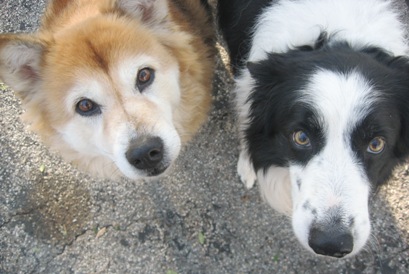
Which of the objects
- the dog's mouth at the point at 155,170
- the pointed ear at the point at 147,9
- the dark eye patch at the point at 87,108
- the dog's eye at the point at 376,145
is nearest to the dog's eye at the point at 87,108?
the dark eye patch at the point at 87,108

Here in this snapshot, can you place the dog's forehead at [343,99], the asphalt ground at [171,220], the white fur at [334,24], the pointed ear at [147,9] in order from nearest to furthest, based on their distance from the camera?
the dog's forehead at [343,99] → the white fur at [334,24] → the pointed ear at [147,9] → the asphalt ground at [171,220]

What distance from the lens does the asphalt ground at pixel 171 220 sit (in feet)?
10.5

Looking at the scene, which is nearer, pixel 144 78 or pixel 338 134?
pixel 338 134

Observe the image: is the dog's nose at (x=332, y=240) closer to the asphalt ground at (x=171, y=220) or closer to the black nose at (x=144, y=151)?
the black nose at (x=144, y=151)

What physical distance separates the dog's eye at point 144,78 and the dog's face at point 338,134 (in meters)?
0.77

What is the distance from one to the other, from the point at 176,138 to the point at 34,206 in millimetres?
1765

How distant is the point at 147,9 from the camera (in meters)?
2.61

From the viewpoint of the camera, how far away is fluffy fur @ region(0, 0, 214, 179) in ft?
7.58

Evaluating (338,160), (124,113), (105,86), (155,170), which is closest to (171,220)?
(155,170)

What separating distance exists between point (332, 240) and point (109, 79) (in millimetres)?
1470

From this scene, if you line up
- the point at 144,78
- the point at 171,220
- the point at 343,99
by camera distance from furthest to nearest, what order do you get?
the point at 171,220 < the point at 144,78 < the point at 343,99

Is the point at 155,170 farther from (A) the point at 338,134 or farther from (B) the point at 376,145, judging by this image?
(B) the point at 376,145

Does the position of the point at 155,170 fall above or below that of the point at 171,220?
above

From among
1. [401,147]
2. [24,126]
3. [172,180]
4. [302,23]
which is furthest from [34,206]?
[401,147]
